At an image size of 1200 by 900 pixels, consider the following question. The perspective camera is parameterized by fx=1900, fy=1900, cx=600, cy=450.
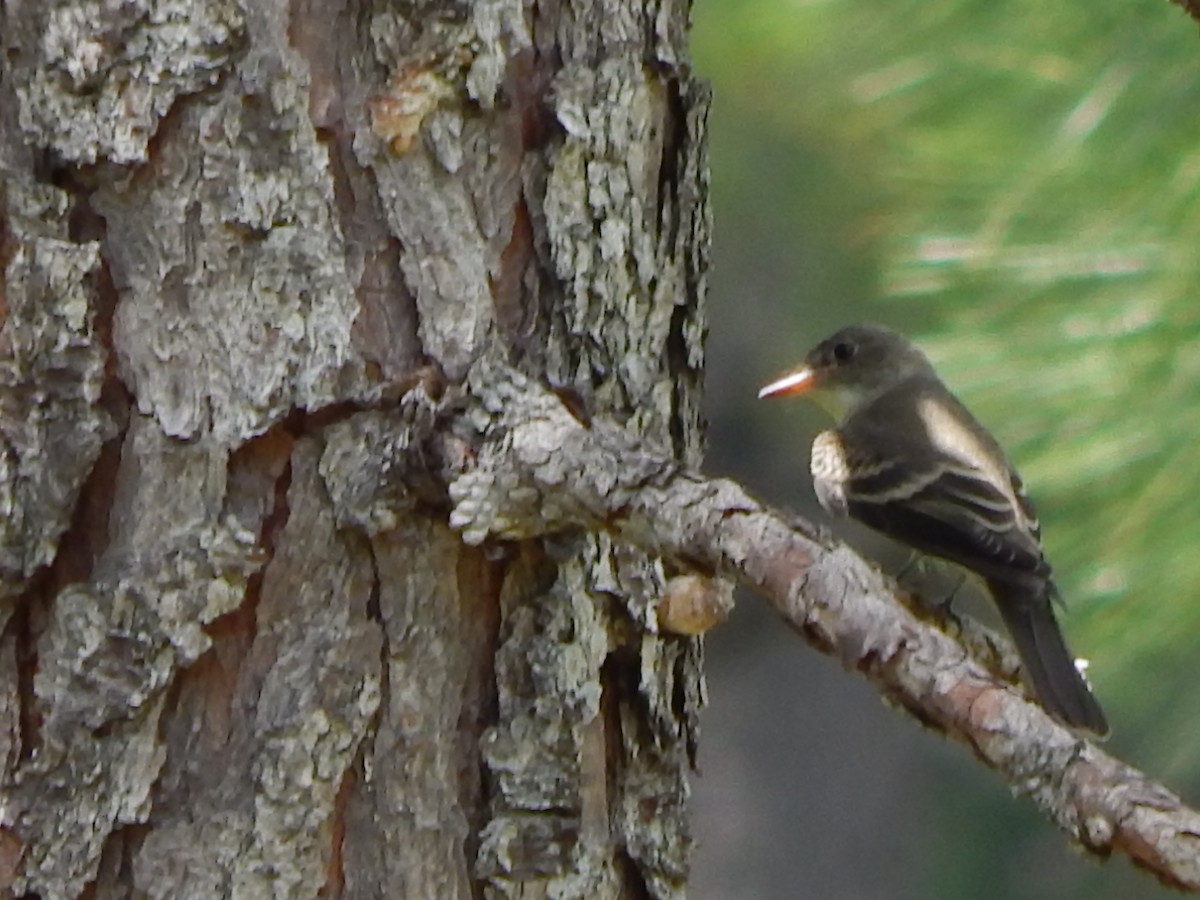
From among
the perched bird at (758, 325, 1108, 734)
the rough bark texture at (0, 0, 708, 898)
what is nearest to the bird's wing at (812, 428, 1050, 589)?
the perched bird at (758, 325, 1108, 734)

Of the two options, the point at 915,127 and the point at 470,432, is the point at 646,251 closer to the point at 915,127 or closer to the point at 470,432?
the point at 470,432

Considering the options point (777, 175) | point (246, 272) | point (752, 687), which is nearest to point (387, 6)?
point (246, 272)

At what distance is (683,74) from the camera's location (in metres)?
1.31

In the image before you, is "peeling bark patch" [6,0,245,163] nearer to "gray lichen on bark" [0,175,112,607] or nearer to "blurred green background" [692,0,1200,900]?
"gray lichen on bark" [0,175,112,607]

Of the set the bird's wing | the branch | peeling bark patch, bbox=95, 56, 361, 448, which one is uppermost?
the bird's wing

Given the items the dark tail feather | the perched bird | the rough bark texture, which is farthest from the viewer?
the perched bird

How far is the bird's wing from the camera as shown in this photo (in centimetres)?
215

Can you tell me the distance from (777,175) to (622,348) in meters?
3.00

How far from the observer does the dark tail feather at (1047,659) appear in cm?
180

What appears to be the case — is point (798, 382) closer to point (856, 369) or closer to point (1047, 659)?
point (856, 369)

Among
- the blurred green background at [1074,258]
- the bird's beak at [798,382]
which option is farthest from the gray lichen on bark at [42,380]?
the bird's beak at [798,382]

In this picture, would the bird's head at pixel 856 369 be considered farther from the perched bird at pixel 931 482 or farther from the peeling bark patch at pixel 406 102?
the peeling bark patch at pixel 406 102

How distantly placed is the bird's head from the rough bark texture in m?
1.56

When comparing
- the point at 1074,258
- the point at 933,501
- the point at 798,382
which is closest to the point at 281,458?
the point at 1074,258
